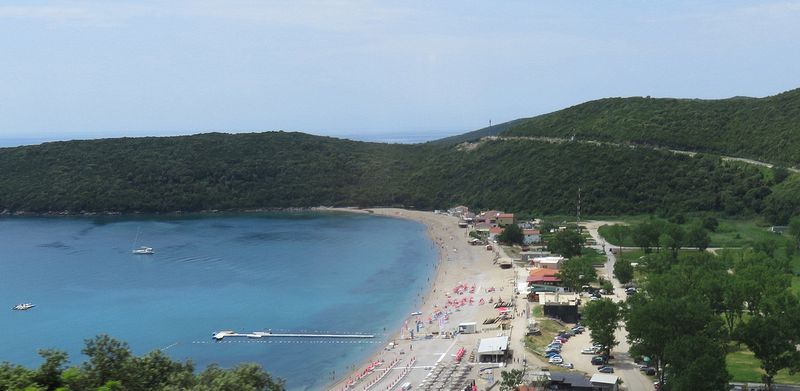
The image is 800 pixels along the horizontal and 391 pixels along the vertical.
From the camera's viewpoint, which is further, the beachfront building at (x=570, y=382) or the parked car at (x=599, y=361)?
the parked car at (x=599, y=361)

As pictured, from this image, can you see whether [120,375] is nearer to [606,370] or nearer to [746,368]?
[606,370]

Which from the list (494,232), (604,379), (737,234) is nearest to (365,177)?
(494,232)

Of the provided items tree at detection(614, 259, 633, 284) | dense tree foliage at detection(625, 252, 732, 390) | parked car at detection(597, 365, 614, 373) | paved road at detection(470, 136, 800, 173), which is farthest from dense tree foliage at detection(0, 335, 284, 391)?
paved road at detection(470, 136, 800, 173)

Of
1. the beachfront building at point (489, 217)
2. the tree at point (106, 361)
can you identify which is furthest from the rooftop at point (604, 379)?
the beachfront building at point (489, 217)

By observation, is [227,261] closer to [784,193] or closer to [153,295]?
[153,295]

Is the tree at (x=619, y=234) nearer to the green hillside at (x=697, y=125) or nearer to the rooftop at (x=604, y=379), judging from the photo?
the green hillside at (x=697, y=125)

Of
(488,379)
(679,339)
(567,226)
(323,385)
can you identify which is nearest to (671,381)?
(679,339)
